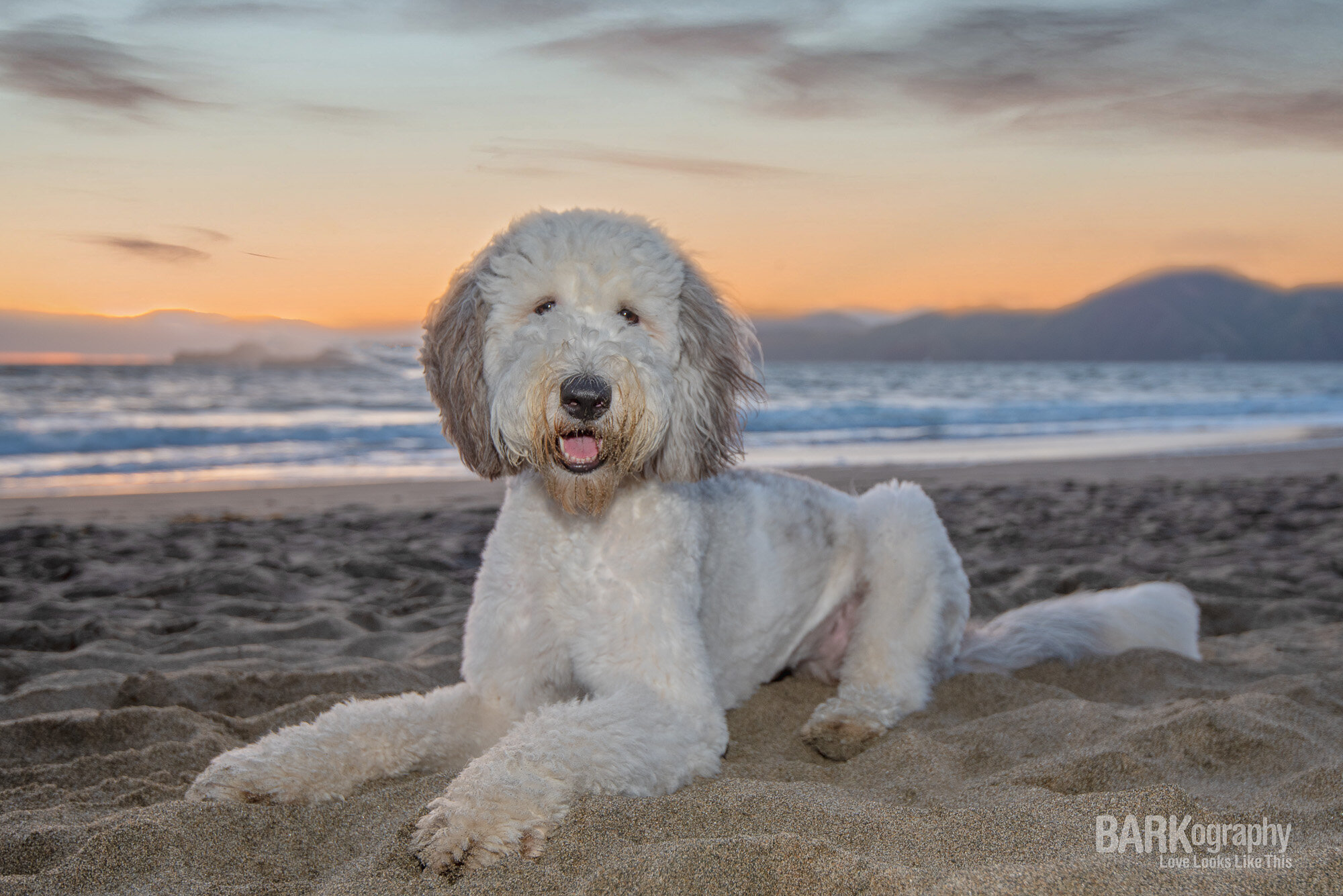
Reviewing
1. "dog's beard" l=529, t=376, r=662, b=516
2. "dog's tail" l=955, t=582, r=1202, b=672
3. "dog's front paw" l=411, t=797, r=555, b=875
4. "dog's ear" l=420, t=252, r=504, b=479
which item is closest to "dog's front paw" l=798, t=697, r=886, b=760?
"dog's tail" l=955, t=582, r=1202, b=672

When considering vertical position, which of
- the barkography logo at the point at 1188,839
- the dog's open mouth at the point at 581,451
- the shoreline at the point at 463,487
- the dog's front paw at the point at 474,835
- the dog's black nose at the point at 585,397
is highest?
the dog's black nose at the point at 585,397

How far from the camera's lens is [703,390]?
10.3 feet

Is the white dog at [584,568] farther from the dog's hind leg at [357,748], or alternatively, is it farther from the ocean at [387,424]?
the ocean at [387,424]

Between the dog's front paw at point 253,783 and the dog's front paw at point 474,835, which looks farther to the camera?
the dog's front paw at point 253,783

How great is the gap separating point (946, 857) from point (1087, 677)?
2418 millimetres

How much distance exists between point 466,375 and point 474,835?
1437 mm

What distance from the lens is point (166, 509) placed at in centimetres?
959

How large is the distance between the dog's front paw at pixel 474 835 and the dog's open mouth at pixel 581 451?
1000 mm

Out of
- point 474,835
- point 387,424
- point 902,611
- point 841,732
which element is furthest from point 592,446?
point 387,424

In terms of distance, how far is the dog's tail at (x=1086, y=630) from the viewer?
14.5 ft

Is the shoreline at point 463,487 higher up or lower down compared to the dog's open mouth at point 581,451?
lower down

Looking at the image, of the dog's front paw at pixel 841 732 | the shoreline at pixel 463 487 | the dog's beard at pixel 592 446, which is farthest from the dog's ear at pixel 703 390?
the shoreline at pixel 463 487

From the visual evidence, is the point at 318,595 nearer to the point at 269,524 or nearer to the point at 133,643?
the point at 133,643

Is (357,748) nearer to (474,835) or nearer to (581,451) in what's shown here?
(474,835)
